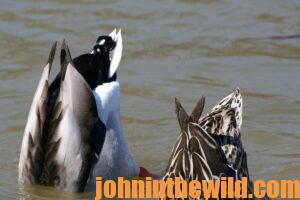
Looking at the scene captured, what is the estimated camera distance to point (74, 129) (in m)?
8.14

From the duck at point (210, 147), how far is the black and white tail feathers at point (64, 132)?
1.16m

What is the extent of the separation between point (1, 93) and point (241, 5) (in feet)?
11.3

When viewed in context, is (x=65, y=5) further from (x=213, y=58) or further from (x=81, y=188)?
(x=81, y=188)

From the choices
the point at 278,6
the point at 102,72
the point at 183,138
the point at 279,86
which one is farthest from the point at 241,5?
the point at 183,138

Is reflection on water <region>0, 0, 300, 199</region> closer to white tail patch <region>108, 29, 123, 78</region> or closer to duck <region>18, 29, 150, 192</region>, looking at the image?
duck <region>18, 29, 150, 192</region>

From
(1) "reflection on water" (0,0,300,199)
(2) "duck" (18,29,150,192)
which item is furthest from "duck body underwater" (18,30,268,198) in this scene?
(1) "reflection on water" (0,0,300,199)

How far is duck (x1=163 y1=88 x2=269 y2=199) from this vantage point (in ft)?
21.9

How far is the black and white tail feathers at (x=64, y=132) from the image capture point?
26.7 ft

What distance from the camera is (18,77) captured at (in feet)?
34.8

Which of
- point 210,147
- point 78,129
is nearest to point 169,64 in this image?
point 78,129

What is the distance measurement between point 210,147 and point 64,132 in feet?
5.83

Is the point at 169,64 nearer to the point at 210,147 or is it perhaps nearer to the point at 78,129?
the point at 78,129

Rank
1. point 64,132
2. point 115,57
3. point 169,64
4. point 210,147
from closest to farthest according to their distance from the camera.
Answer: point 210,147, point 64,132, point 115,57, point 169,64

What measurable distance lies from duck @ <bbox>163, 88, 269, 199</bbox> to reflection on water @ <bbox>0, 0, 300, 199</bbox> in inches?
51.5
